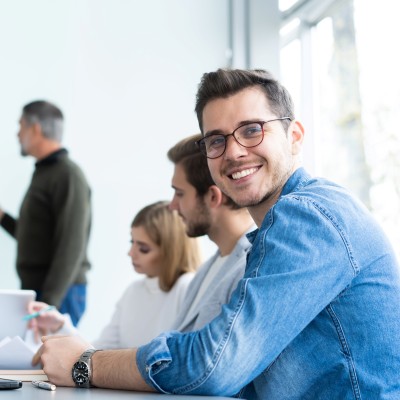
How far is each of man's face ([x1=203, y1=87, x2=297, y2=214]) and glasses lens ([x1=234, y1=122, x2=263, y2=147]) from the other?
0.01 m

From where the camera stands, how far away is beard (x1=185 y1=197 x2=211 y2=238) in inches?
104

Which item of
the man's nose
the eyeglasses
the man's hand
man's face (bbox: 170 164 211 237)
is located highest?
the eyeglasses

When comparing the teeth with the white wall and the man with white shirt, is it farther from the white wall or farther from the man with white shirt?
the white wall

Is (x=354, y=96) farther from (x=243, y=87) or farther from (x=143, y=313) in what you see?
(x=243, y=87)

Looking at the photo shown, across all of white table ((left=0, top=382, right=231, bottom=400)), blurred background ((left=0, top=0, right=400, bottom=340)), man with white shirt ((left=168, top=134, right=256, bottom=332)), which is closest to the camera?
white table ((left=0, top=382, right=231, bottom=400))

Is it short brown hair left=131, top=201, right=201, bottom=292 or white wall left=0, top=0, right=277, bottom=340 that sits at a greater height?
white wall left=0, top=0, right=277, bottom=340

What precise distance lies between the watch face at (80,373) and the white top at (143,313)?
155cm

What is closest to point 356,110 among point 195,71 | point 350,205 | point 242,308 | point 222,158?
point 195,71

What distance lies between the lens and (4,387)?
1399 millimetres

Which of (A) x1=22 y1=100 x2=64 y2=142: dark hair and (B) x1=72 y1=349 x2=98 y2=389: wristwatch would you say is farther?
(A) x1=22 y1=100 x2=64 y2=142: dark hair

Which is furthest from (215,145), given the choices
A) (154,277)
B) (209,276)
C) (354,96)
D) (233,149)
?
(354,96)

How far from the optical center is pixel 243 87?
1.85 metres

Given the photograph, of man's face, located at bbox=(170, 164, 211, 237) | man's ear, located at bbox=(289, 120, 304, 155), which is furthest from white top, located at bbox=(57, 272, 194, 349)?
man's ear, located at bbox=(289, 120, 304, 155)

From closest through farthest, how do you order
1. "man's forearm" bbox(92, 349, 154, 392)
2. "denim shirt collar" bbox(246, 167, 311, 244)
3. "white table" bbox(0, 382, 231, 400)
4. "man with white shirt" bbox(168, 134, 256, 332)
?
1. "white table" bbox(0, 382, 231, 400)
2. "man's forearm" bbox(92, 349, 154, 392)
3. "denim shirt collar" bbox(246, 167, 311, 244)
4. "man with white shirt" bbox(168, 134, 256, 332)
